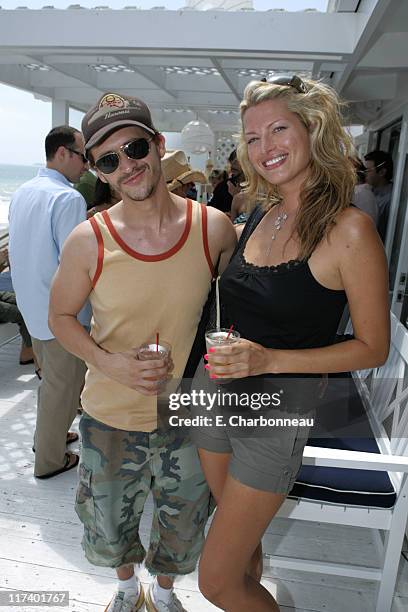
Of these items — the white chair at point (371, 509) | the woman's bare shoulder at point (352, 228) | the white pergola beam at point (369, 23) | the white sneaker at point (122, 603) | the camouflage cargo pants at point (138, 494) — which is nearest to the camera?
the woman's bare shoulder at point (352, 228)

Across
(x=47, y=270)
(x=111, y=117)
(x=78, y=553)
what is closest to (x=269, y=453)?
(x=111, y=117)

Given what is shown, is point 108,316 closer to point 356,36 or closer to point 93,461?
point 93,461

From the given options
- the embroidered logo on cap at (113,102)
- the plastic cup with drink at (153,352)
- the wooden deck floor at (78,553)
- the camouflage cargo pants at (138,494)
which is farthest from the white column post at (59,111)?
the plastic cup with drink at (153,352)

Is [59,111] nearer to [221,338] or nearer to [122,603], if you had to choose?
[122,603]

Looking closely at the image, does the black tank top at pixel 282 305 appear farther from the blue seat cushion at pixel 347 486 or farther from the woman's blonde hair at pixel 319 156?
the blue seat cushion at pixel 347 486

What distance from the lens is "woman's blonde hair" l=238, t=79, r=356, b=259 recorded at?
51.1 inches

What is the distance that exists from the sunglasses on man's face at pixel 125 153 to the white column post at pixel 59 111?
8332mm

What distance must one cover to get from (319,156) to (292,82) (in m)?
0.21

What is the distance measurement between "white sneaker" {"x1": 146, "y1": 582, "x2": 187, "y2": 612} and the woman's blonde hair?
4.76 feet

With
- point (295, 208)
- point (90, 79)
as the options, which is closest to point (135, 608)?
point (295, 208)

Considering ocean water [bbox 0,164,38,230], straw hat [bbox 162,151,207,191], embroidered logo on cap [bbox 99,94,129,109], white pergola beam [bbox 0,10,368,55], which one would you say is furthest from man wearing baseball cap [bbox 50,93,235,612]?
ocean water [bbox 0,164,38,230]

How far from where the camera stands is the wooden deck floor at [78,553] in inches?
81.6

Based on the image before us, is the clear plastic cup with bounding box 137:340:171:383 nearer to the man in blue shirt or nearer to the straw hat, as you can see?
the man in blue shirt

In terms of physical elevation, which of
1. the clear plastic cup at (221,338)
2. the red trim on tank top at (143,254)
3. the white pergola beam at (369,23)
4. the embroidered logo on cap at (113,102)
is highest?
the white pergola beam at (369,23)
